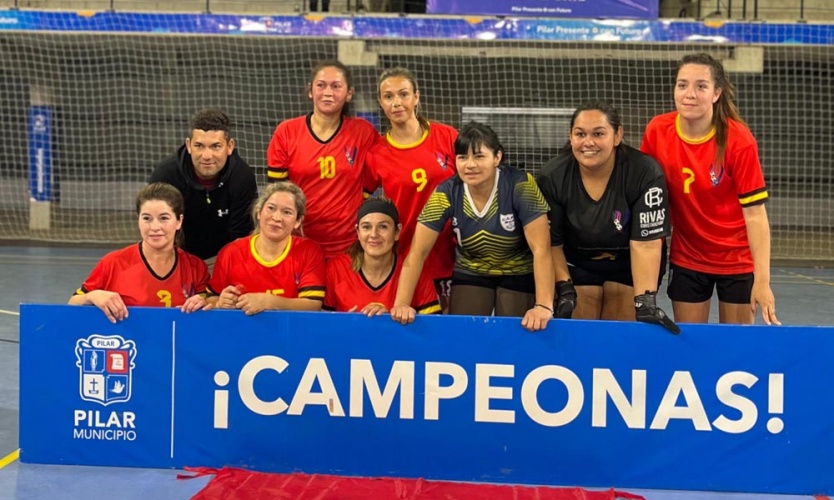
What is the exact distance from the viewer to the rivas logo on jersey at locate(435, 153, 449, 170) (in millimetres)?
4105

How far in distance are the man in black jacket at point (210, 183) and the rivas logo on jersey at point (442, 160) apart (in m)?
0.87

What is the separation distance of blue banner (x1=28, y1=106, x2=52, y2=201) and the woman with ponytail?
1095 centimetres

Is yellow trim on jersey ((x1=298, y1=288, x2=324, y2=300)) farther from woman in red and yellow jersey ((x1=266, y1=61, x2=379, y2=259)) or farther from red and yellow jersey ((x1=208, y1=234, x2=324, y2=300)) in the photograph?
woman in red and yellow jersey ((x1=266, y1=61, x2=379, y2=259))

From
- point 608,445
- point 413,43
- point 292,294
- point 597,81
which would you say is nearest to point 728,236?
point 608,445

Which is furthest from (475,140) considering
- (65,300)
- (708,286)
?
(65,300)

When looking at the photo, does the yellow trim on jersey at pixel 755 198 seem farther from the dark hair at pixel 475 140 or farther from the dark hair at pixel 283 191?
the dark hair at pixel 283 191

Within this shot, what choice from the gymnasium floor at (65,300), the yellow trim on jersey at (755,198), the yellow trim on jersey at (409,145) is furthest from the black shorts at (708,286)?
the yellow trim on jersey at (409,145)

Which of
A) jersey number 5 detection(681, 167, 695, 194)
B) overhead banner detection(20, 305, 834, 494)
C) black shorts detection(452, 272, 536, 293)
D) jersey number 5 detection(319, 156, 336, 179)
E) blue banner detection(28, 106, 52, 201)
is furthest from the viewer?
blue banner detection(28, 106, 52, 201)

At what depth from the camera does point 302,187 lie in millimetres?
4336

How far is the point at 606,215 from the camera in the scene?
364cm

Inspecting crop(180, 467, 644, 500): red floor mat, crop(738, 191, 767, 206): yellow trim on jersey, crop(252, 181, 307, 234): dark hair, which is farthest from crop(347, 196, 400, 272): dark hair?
crop(738, 191, 767, 206): yellow trim on jersey

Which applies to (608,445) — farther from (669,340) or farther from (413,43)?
(413,43)

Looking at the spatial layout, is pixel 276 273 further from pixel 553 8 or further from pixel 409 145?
pixel 553 8

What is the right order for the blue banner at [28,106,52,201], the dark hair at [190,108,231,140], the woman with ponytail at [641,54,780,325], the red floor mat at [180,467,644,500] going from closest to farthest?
the red floor mat at [180,467,644,500], the woman with ponytail at [641,54,780,325], the dark hair at [190,108,231,140], the blue banner at [28,106,52,201]
